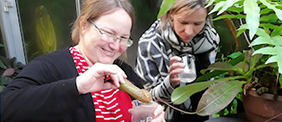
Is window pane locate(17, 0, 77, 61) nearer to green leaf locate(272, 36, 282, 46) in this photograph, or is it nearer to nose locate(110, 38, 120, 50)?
nose locate(110, 38, 120, 50)

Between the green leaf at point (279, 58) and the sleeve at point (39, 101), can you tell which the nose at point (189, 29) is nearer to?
the green leaf at point (279, 58)

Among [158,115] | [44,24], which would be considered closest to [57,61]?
[158,115]

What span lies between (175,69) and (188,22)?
27cm

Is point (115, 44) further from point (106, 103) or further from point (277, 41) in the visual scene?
point (277, 41)

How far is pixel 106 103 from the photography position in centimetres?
69

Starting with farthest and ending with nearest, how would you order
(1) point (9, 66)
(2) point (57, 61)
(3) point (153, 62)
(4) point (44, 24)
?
(4) point (44, 24) < (1) point (9, 66) < (3) point (153, 62) < (2) point (57, 61)

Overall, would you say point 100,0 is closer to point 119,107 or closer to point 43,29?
point 119,107

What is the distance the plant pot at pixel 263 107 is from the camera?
0.49 meters

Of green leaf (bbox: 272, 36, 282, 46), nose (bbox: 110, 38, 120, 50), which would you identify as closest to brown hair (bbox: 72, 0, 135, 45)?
nose (bbox: 110, 38, 120, 50)

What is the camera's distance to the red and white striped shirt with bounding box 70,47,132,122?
0.67m

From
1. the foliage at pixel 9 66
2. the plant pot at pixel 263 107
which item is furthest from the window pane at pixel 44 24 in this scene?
the plant pot at pixel 263 107

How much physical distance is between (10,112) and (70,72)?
21cm

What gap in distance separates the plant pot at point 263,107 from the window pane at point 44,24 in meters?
1.24

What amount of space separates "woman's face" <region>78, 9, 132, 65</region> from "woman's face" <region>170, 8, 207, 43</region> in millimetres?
286
